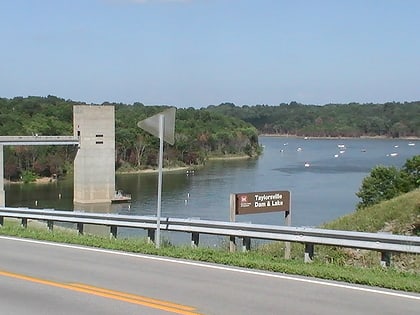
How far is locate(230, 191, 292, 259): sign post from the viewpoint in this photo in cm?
1388

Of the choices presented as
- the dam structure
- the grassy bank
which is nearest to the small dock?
the dam structure

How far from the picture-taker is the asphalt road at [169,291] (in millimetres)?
8344

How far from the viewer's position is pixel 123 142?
463 feet

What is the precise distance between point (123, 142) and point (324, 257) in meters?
129

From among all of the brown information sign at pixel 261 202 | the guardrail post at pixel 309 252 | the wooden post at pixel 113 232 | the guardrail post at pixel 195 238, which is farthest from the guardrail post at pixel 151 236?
the guardrail post at pixel 309 252

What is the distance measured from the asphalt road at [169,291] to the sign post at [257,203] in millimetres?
2252

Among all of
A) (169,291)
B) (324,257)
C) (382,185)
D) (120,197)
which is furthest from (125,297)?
(120,197)

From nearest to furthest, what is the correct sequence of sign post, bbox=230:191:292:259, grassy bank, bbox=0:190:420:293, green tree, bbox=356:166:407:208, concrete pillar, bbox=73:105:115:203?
grassy bank, bbox=0:190:420:293, sign post, bbox=230:191:292:259, green tree, bbox=356:166:407:208, concrete pillar, bbox=73:105:115:203

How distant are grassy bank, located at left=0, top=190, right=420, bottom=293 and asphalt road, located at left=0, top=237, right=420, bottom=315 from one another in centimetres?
32

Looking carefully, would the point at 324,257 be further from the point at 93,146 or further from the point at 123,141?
the point at 123,141

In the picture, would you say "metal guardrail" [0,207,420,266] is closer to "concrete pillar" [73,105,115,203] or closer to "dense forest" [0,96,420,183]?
"concrete pillar" [73,105,115,203]

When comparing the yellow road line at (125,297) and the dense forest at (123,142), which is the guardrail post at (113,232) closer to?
the yellow road line at (125,297)

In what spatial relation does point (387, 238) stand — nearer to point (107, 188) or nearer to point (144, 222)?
point (144, 222)

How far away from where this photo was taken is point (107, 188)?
102 metres
